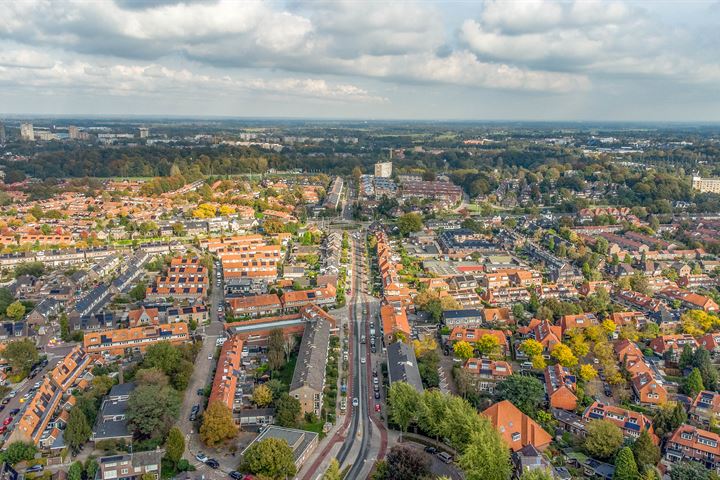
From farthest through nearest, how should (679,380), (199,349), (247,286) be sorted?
(247,286), (199,349), (679,380)

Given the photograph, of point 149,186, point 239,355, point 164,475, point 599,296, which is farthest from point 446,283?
point 149,186

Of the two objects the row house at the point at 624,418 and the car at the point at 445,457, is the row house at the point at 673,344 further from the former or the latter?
the car at the point at 445,457

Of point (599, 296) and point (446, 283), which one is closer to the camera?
point (599, 296)

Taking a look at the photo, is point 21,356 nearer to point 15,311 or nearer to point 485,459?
point 15,311

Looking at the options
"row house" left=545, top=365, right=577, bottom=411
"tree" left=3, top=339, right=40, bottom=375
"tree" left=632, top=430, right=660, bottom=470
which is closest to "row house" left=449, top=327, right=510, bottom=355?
"row house" left=545, top=365, right=577, bottom=411

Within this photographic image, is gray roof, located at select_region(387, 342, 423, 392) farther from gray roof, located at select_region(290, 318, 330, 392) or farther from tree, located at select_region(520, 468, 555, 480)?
tree, located at select_region(520, 468, 555, 480)

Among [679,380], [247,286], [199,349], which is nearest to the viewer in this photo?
[679,380]

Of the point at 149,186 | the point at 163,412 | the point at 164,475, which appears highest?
the point at 149,186

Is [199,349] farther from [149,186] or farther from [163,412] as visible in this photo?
[149,186]

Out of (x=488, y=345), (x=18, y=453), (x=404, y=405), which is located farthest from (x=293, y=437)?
(x=488, y=345)
